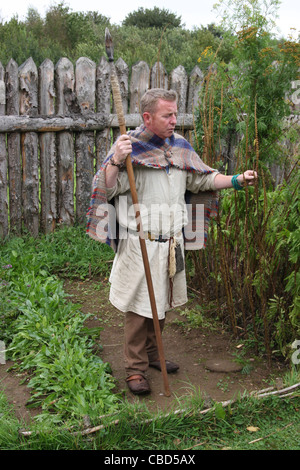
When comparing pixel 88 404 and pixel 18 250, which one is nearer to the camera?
pixel 88 404

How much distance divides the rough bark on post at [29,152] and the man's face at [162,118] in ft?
10.0

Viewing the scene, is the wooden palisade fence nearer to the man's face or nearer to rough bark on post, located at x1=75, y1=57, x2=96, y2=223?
rough bark on post, located at x1=75, y1=57, x2=96, y2=223

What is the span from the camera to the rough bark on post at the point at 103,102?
6.27 metres

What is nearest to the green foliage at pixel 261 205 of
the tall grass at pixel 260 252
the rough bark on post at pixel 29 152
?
the tall grass at pixel 260 252

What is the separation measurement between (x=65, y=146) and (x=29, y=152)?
0.43 meters

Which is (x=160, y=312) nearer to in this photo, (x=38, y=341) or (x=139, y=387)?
(x=139, y=387)

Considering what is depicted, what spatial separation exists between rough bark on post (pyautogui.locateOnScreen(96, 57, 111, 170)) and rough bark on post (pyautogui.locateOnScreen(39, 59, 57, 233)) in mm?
564

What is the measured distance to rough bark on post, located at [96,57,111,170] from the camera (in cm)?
627

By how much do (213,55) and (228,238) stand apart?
153 cm

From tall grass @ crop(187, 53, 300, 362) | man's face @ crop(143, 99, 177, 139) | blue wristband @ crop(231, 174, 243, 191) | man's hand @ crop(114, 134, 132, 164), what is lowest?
tall grass @ crop(187, 53, 300, 362)

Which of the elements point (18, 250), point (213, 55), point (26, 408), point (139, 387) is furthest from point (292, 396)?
point (18, 250)

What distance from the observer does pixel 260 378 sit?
3.66 meters

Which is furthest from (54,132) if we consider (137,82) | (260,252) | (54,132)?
(260,252)

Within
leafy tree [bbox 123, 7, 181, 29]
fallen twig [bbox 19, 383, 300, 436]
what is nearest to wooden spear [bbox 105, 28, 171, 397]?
fallen twig [bbox 19, 383, 300, 436]
